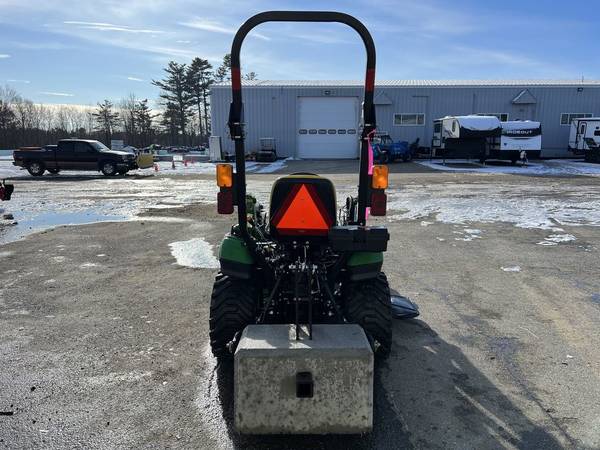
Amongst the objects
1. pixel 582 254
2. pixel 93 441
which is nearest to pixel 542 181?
pixel 582 254

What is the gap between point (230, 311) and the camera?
3496 millimetres

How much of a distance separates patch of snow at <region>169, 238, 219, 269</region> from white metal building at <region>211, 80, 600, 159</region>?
25.9m

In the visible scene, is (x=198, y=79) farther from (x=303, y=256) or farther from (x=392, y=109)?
(x=303, y=256)

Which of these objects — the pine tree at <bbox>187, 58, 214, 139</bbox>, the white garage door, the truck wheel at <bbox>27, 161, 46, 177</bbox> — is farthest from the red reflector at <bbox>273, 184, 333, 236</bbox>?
the pine tree at <bbox>187, 58, 214, 139</bbox>

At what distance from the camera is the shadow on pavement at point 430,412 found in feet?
9.34

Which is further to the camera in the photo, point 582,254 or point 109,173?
point 109,173

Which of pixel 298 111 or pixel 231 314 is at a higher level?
pixel 298 111

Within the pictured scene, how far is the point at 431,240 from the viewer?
8500mm

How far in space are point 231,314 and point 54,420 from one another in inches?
52.4

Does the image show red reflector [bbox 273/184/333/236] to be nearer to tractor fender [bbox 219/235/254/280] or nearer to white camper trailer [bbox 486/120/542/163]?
tractor fender [bbox 219/235/254/280]

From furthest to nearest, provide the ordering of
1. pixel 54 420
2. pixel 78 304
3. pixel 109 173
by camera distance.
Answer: pixel 109 173
pixel 78 304
pixel 54 420

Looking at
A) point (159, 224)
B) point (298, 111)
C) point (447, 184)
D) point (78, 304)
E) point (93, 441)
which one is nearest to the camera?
point (93, 441)

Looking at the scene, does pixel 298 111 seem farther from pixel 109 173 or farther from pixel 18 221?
pixel 18 221

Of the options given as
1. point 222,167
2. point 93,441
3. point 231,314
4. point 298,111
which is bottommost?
point 93,441
